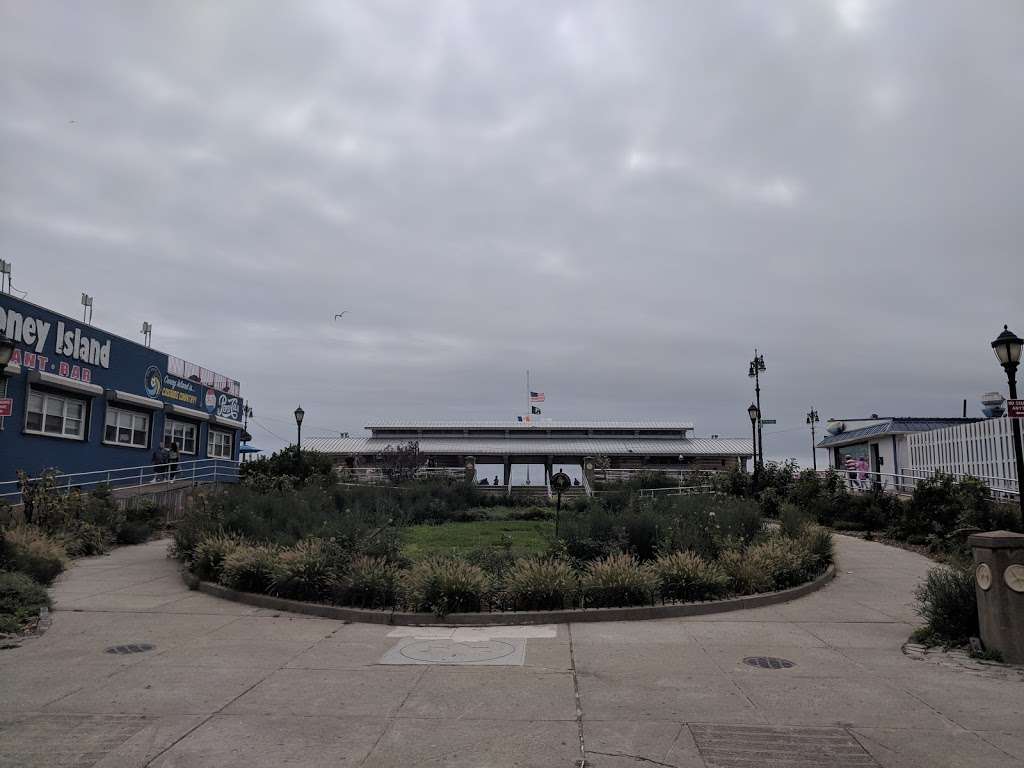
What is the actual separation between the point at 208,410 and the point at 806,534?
31.5 m

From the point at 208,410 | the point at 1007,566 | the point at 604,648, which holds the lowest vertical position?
the point at 604,648

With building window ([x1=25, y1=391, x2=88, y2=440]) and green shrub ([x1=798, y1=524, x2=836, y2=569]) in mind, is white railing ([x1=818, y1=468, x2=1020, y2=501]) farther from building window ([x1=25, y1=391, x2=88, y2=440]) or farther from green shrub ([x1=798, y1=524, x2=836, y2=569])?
building window ([x1=25, y1=391, x2=88, y2=440])

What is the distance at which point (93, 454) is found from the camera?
28.4 metres

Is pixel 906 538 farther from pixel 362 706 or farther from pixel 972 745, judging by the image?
pixel 362 706

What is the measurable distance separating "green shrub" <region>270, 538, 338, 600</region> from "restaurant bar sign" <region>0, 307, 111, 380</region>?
1618 cm

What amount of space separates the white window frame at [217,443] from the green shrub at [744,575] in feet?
107

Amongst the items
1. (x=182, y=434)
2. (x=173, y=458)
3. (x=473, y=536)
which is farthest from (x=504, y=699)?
(x=182, y=434)

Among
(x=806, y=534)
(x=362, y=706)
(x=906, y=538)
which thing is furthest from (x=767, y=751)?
(x=906, y=538)

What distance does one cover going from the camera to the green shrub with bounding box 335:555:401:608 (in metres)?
11.1

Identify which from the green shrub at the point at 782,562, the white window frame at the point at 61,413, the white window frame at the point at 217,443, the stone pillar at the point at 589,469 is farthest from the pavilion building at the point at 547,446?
the green shrub at the point at 782,562

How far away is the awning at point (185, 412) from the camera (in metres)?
34.0

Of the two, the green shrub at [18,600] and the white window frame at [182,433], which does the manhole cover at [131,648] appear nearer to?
the green shrub at [18,600]

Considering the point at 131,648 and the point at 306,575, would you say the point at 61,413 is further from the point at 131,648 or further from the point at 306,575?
the point at 131,648

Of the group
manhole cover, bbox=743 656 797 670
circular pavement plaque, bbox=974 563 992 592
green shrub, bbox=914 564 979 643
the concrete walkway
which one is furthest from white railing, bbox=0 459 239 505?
circular pavement plaque, bbox=974 563 992 592
